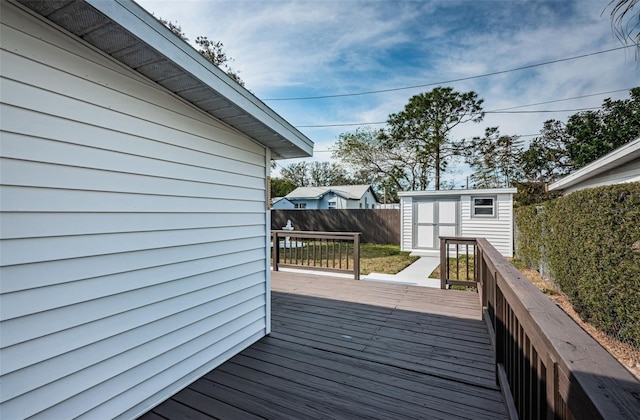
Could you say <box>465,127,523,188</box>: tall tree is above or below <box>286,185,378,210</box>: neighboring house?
above

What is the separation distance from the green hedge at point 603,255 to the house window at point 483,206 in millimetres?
4721

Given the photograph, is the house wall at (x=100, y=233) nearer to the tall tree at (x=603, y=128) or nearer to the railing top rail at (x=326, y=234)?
the railing top rail at (x=326, y=234)

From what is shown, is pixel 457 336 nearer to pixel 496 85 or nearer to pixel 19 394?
pixel 19 394

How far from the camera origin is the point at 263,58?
817 centimetres

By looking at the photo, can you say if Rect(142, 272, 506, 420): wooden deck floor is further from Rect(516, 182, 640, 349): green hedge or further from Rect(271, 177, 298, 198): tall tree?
Answer: Rect(271, 177, 298, 198): tall tree

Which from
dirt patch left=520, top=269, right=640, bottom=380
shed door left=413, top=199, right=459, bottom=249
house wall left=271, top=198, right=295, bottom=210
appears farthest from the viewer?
house wall left=271, top=198, right=295, bottom=210

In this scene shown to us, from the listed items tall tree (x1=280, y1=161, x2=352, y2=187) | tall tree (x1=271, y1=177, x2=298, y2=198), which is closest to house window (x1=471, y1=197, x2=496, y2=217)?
tall tree (x1=271, y1=177, x2=298, y2=198)

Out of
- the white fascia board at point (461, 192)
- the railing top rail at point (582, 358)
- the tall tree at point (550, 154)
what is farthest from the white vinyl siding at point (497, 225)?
the tall tree at point (550, 154)

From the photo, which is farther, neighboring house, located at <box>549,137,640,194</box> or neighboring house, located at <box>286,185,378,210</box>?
neighboring house, located at <box>286,185,378,210</box>

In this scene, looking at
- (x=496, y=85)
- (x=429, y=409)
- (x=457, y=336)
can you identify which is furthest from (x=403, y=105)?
(x=429, y=409)

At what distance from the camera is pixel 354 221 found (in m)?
13.6

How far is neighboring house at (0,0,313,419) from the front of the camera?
1381 mm

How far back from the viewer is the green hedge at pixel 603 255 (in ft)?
9.07

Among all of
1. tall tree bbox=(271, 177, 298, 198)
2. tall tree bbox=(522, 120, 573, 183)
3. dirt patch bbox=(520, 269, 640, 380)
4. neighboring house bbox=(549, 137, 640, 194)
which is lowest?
dirt patch bbox=(520, 269, 640, 380)
